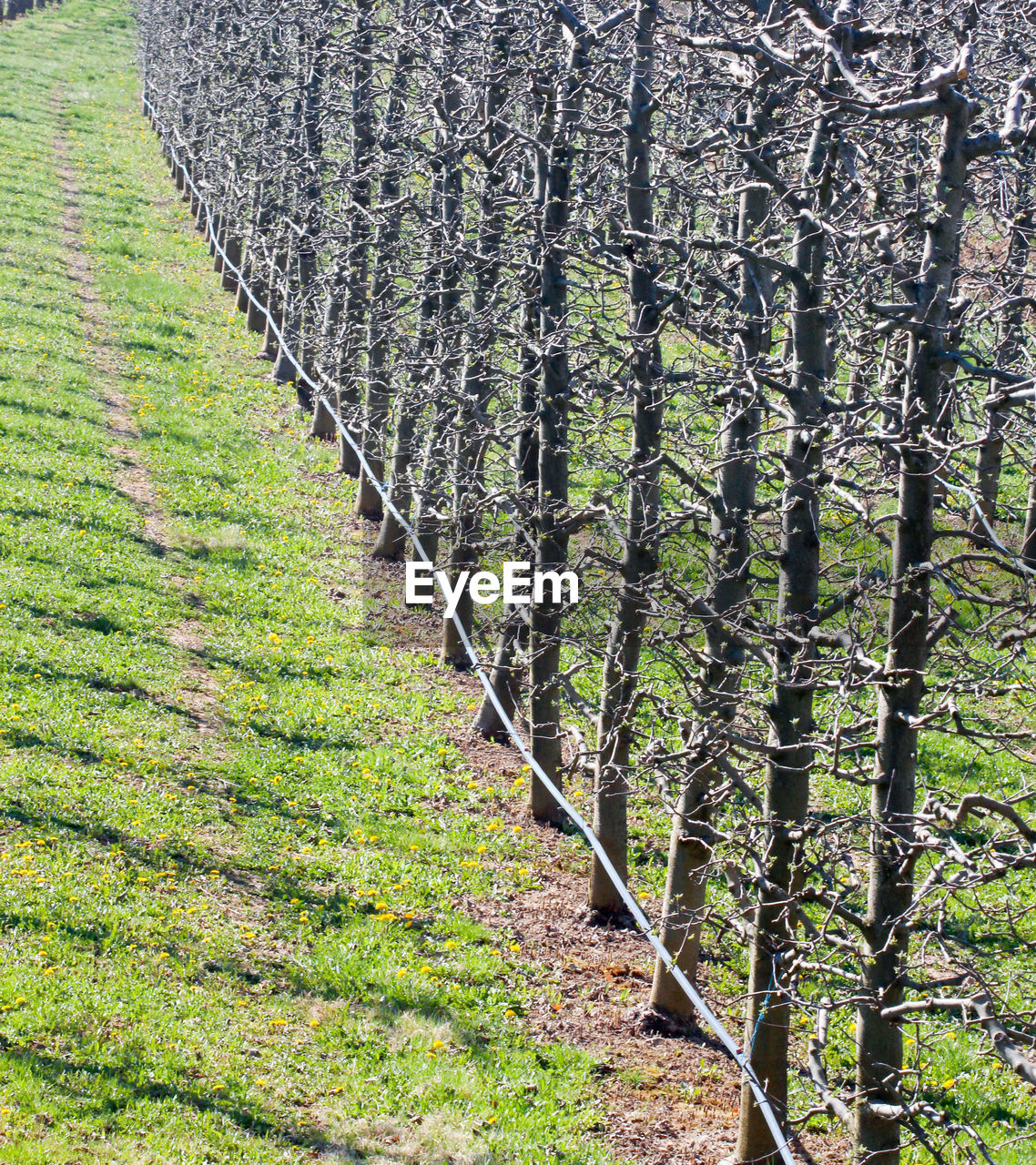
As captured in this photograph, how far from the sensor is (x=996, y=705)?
13719 millimetres

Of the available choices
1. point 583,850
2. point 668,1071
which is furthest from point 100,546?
point 668,1071

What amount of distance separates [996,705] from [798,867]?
28.3ft

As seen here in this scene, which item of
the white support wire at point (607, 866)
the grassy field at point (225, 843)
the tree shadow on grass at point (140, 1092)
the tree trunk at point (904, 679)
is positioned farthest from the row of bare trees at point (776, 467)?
the tree shadow on grass at point (140, 1092)

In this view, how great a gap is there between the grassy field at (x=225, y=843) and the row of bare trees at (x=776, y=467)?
1.25m

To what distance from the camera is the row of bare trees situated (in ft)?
18.2

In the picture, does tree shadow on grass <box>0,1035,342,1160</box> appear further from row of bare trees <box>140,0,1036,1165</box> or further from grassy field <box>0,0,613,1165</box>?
row of bare trees <box>140,0,1036,1165</box>

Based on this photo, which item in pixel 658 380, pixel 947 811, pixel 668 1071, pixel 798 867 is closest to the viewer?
pixel 947 811

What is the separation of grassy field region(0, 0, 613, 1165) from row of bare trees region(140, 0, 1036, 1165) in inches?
49.3

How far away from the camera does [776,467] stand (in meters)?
7.32

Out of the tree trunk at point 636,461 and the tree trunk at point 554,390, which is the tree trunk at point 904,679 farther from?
the tree trunk at point 554,390

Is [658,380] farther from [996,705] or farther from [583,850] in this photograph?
[996,705]

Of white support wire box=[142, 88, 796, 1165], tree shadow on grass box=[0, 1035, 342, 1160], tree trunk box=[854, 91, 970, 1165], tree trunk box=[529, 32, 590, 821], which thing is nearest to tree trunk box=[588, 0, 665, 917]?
white support wire box=[142, 88, 796, 1165]

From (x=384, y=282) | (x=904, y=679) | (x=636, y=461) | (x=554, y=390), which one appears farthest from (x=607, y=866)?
(x=384, y=282)

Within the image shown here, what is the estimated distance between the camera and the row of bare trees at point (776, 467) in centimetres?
555
